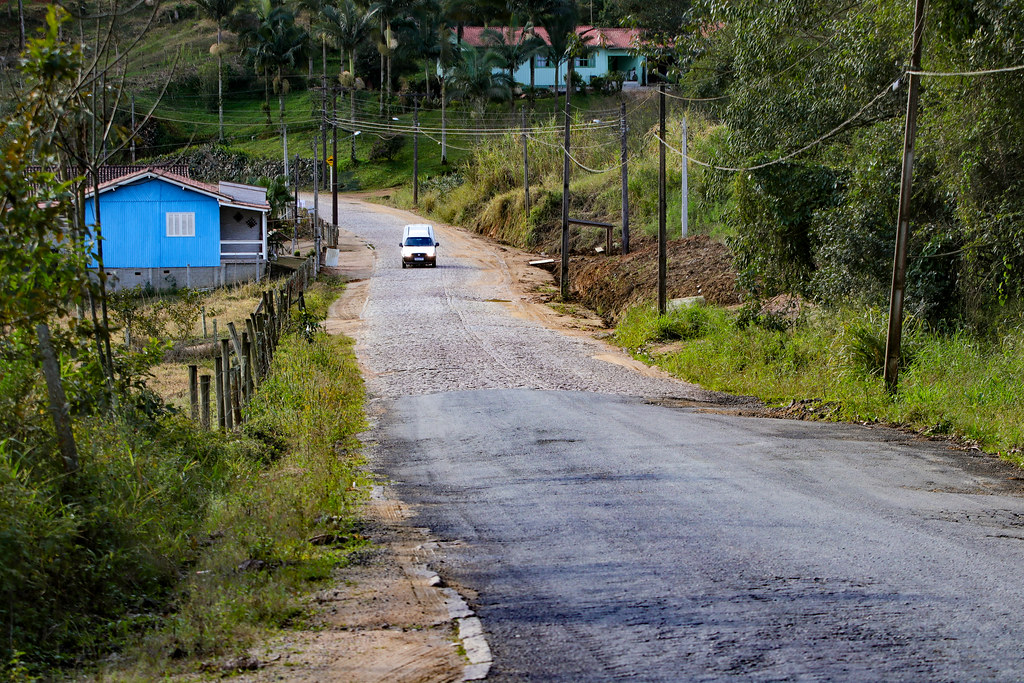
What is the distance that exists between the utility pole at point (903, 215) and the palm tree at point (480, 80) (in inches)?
2358

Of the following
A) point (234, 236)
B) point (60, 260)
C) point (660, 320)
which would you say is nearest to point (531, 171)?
point (234, 236)

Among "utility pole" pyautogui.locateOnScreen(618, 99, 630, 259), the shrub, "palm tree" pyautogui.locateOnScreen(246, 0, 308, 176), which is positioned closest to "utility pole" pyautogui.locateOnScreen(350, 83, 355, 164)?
the shrub

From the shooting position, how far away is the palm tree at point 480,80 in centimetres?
7312

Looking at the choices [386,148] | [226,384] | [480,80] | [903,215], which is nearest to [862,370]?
[903,215]

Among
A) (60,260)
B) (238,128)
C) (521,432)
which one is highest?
(238,128)

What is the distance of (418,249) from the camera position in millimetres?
44031

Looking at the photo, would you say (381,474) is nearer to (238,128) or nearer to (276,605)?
(276,605)

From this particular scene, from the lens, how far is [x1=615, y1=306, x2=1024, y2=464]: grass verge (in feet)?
45.5

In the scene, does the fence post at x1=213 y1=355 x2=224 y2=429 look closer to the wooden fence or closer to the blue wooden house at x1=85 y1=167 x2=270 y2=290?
the wooden fence

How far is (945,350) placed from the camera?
637 inches

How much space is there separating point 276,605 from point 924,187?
630 inches

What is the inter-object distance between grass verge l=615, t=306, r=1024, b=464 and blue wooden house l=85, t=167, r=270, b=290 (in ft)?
89.1

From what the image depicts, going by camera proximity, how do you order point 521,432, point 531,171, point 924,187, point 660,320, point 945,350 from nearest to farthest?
point 521,432
point 945,350
point 924,187
point 660,320
point 531,171

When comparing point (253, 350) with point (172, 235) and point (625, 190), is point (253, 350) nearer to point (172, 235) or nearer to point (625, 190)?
point (625, 190)
